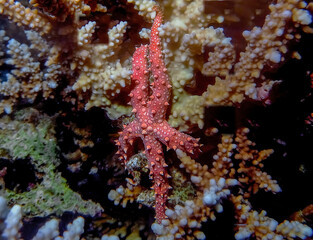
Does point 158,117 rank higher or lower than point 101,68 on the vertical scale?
lower

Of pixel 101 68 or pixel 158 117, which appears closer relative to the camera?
pixel 158 117

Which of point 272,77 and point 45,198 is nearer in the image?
point 272,77

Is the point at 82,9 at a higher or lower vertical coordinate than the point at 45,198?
higher

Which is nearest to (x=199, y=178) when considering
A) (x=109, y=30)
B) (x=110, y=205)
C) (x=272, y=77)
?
(x=272, y=77)

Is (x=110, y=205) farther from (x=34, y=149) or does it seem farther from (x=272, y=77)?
(x=272, y=77)

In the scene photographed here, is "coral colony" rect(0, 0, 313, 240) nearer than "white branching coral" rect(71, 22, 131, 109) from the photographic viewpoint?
Yes

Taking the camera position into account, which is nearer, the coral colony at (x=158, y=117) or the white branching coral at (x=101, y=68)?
the coral colony at (x=158, y=117)

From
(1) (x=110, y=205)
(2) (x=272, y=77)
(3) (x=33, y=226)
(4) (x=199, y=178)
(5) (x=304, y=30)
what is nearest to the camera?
(5) (x=304, y=30)

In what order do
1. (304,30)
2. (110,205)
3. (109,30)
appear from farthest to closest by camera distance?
(110,205)
(109,30)
(304,30)
